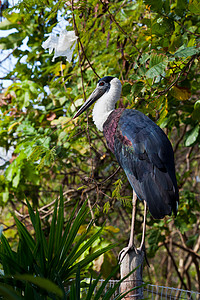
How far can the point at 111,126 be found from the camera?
2.07m

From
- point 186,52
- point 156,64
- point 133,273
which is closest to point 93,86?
point 156,64

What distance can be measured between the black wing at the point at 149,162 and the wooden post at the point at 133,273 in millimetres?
316

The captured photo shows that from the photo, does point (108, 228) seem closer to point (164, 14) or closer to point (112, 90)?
point (112, 90)

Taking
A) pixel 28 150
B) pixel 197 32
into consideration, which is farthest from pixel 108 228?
pixel 197 32

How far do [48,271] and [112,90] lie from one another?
1.20 meters

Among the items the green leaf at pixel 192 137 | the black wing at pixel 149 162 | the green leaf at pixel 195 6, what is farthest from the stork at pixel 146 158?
the green leaf at pixel 192 137

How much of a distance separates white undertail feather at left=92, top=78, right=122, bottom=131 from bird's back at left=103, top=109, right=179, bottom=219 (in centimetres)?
22

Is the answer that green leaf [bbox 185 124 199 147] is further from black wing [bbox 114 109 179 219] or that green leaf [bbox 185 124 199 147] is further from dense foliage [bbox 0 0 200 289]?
black wing [bbox 114 109 179 219]

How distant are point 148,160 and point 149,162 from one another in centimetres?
1

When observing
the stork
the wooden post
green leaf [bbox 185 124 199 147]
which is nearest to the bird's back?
the stork

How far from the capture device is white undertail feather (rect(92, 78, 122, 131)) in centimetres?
222

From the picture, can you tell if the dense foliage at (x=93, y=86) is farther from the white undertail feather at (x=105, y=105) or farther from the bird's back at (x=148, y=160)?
the bird's back at (x=148, y=160)

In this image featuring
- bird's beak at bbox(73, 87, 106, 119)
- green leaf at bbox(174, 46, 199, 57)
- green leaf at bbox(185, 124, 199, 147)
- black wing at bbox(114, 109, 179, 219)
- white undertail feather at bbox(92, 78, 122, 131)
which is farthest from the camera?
green leaf at bbox(185, 124, 199, 147)

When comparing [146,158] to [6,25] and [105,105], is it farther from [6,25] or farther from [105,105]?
[6,25]
